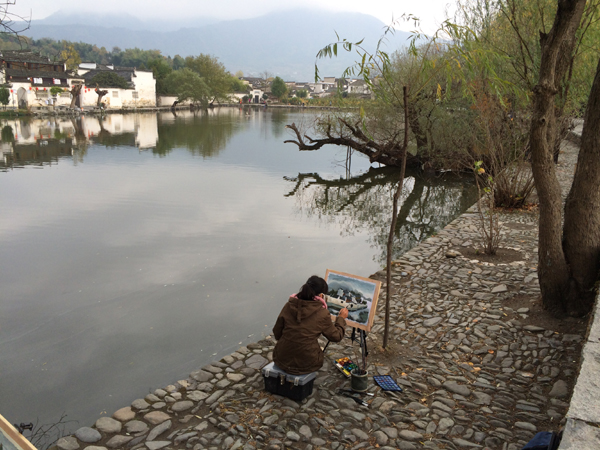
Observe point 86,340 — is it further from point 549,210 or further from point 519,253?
point 519,253

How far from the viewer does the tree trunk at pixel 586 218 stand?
18.5ft

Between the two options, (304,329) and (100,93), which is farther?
(100,93)

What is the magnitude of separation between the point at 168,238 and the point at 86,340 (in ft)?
17.3

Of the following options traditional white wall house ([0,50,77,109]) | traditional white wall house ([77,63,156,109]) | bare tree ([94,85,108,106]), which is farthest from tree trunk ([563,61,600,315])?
traditional white wall house ([77,63,156,109])

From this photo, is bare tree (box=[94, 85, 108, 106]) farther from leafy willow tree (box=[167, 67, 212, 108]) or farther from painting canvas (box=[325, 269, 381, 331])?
painting canvas (box=[325, 269, 381, 331])

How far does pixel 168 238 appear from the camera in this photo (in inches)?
475

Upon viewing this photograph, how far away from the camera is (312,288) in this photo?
4750mm

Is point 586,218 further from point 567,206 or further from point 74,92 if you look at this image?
point 74,92

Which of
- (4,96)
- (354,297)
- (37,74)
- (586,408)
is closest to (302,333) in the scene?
(354,297)

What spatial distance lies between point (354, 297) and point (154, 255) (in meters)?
6.58

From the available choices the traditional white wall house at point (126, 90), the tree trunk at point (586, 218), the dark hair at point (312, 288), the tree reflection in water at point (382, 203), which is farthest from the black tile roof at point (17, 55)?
the traditional white wall house at point (126, 90)

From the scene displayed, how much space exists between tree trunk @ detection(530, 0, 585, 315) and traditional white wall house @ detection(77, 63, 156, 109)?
7091 centimetres

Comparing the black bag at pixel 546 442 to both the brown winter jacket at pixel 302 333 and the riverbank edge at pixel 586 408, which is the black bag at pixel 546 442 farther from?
the brown winter jacket at pixel 302 333

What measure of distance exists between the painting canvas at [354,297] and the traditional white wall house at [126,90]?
231ft
